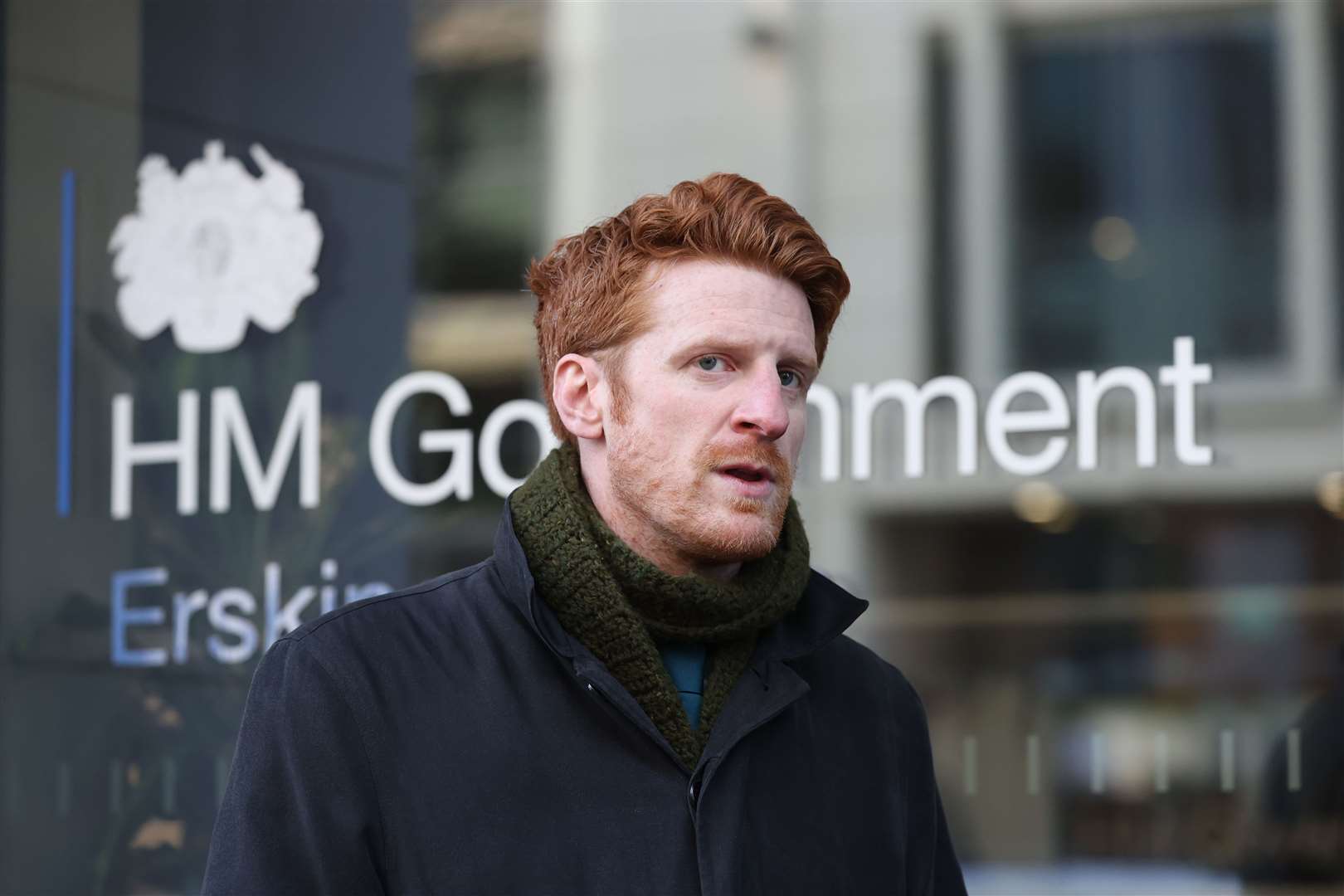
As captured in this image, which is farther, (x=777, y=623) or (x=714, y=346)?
(x=777, y=623)

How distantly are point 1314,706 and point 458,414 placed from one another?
1916 mm

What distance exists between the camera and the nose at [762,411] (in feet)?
7.75

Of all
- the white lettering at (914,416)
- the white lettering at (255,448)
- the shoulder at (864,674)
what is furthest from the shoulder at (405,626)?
the white lettering at (255,448)

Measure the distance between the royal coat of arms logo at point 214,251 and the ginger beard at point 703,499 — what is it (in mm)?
2313

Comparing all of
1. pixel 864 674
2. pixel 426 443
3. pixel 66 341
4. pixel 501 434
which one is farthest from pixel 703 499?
pixel 66 341

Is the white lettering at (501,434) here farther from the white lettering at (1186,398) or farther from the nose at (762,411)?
the nose at (762,411)

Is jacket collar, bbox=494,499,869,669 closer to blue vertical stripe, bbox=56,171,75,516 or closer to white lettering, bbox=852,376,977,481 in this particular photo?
white lettering, bbox=852,376,977,481

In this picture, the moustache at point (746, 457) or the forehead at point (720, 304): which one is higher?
the forehead at point (720, 304)

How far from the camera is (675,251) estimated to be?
8.02 feet

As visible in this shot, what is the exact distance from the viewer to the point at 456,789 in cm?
224

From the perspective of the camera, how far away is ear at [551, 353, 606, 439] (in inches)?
98.3

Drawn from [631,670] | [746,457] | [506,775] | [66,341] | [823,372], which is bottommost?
[506,775]

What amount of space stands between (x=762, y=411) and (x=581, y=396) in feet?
0.91

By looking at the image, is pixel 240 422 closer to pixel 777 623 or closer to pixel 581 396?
pixel 581 396
